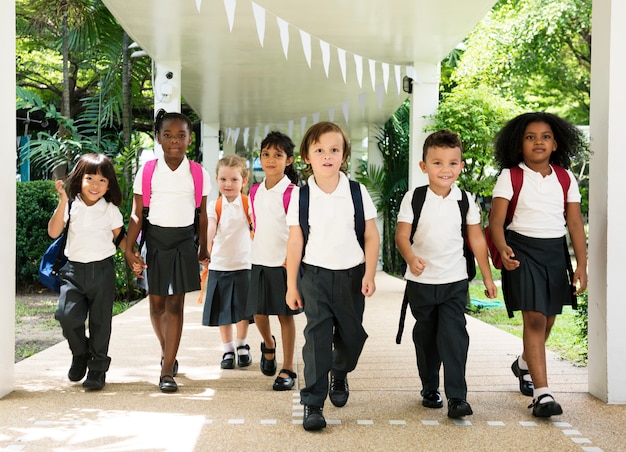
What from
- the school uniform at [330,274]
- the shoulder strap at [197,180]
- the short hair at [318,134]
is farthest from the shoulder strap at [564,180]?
the shoulder strap at [197,180]

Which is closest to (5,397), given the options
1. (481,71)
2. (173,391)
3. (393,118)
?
(173,391)

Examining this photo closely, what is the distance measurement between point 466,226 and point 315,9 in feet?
11.5

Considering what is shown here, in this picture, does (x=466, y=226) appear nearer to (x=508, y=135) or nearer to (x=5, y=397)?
(x=508, y=135)

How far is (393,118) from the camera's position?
45.4ft

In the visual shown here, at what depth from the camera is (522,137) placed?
411 cm

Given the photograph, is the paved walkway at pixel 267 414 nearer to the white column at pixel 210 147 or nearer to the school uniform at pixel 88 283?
the school uniform at pixel 88 283

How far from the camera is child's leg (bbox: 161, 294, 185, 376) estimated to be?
4.36 metres

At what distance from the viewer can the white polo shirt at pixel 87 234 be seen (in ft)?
14.3

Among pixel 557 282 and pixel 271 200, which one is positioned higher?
pixel 271 200

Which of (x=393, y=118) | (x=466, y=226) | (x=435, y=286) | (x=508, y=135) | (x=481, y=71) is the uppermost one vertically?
(x=481, y=71)

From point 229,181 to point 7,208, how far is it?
5.07 ft

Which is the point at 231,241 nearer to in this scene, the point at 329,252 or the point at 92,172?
the point at 92,172

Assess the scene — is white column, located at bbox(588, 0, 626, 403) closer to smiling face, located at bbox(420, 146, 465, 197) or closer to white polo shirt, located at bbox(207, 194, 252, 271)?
smiling face, located at bbox(420, 146, 465, 197)

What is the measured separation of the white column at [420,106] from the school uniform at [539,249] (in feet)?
16.6
